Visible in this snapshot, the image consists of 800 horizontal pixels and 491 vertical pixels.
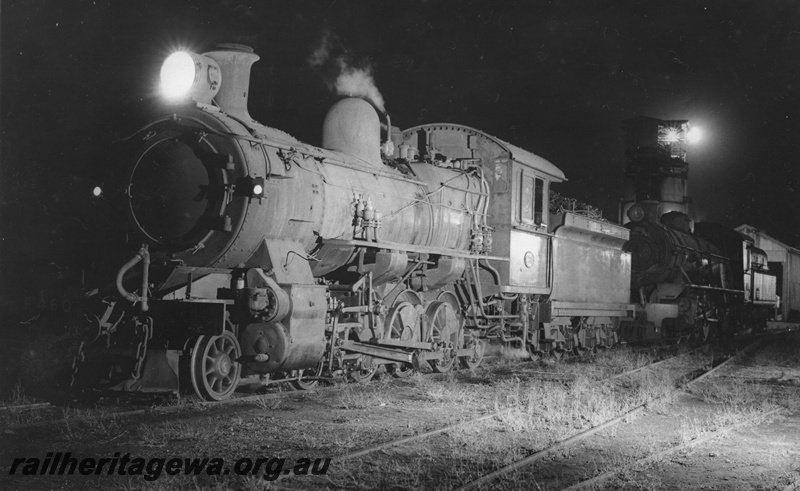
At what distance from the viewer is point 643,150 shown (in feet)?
149

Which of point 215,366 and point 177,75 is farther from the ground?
point 177,75

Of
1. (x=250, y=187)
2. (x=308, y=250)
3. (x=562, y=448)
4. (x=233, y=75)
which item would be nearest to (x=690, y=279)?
(x=308, y=250)

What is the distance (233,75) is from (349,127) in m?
1.90

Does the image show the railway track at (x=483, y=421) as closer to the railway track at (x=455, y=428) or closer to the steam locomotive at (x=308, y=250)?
the railway track at (x=455, y=428)

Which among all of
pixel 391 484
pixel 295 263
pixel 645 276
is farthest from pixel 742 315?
pixel 391 484

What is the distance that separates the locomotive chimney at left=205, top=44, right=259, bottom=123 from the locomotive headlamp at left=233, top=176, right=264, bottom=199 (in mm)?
1171

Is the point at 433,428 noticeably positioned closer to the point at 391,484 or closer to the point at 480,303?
the point at 391,484

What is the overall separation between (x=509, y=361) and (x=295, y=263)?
264 inches

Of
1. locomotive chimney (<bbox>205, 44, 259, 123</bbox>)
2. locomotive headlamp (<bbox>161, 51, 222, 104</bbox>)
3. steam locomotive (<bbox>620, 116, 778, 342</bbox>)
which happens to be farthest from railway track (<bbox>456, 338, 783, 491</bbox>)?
steam locomotive (<bbox>620, 116, 778, 342</bbox>)

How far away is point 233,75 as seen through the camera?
876 centimetres

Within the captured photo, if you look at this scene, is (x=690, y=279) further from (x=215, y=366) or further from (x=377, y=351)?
(x=215, y=366)

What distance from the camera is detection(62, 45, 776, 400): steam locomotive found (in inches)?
309

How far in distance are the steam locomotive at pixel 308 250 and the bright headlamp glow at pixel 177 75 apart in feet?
0.06

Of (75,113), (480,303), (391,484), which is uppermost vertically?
(75,113)
